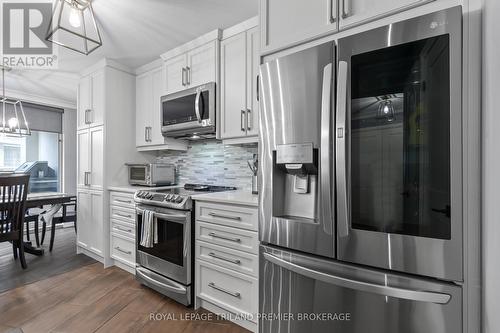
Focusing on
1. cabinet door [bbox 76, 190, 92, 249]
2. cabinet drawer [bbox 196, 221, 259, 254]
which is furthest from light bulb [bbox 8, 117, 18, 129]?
cabinet drawer [bbox 196, 221, 259, 254]

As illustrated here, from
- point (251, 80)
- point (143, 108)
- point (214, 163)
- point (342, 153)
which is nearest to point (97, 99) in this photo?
point (143, 108)

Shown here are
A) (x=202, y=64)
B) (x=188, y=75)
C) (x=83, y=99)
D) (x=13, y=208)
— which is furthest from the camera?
(x=83, y=99)

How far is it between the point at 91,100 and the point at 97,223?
156 cm

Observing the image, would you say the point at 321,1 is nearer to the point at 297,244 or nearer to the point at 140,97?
the point at 297,244

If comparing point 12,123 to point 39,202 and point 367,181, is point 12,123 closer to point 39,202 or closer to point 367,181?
point 39,202

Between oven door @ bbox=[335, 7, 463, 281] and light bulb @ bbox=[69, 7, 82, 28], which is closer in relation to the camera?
oven door @ bbox=[335, 7, 463, 281]

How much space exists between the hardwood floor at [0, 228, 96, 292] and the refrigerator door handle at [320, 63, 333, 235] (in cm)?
309

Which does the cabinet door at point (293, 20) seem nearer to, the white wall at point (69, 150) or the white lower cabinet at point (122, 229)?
the white lower cabinet at point (122, 229)

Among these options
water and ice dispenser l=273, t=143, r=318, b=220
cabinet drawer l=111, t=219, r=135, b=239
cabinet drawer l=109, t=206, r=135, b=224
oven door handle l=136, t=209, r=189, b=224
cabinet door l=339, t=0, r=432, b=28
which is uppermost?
cabinet door l=339, t=0, r=432, b=28

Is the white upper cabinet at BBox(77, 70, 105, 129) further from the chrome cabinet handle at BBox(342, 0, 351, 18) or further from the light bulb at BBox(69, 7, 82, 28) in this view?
the chrome cabinet handle at BBox(342, 0, 351, 18)

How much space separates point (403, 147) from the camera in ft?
3.13

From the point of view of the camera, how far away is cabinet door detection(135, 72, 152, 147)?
307cm
